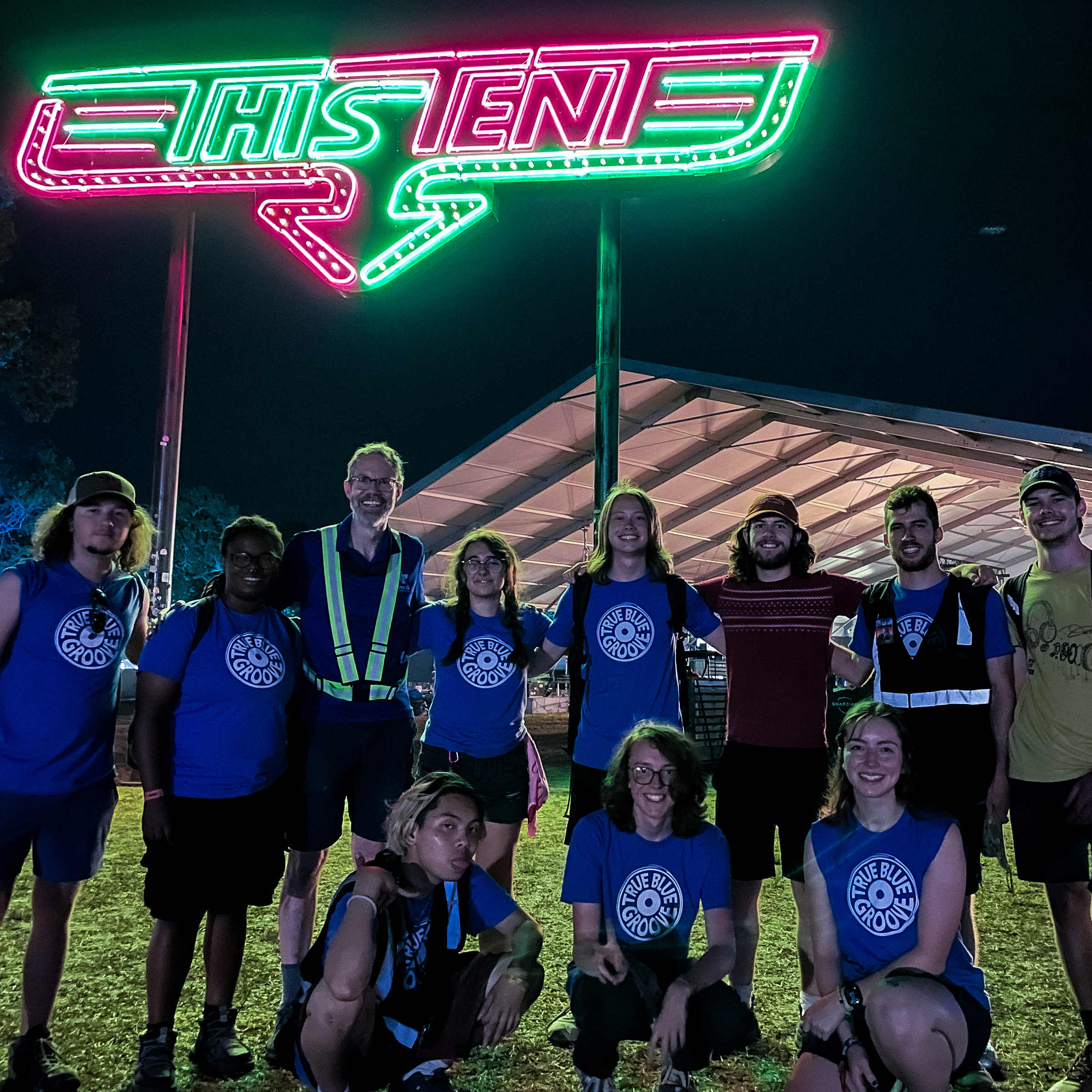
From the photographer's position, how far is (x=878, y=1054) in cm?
250

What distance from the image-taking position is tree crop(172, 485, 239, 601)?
1275 inches

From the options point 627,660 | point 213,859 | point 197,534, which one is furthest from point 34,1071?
point 197,534

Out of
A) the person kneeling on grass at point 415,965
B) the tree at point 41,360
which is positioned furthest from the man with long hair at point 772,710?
the tree at point 41,360

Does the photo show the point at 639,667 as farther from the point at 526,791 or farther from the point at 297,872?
the point at 297,872

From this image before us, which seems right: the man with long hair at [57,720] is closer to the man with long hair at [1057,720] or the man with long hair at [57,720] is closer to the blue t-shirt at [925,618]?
the blue t-shirt at [925,618]

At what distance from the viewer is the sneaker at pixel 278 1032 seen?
2633 mm

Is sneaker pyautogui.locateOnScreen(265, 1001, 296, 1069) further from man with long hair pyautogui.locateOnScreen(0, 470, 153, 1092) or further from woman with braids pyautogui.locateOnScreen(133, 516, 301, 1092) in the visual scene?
man with long hair pyautogui.locateOnScreen(0, 470, 153, 1092)

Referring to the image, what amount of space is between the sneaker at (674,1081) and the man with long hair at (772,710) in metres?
0.61

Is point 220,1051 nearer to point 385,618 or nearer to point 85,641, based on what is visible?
point 85,641

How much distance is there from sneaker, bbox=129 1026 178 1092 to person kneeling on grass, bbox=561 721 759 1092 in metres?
1.27

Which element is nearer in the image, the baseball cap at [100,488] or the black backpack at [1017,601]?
the baseball cap at [100,488]

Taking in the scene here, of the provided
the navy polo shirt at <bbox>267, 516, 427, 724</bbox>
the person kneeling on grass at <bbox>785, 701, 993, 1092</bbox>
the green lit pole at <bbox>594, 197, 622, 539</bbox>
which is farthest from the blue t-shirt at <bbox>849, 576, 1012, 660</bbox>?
the green lit pole at <bbox>594, 197, 622, 539</bbox>

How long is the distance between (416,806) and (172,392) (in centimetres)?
900

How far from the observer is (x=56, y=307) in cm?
2344
